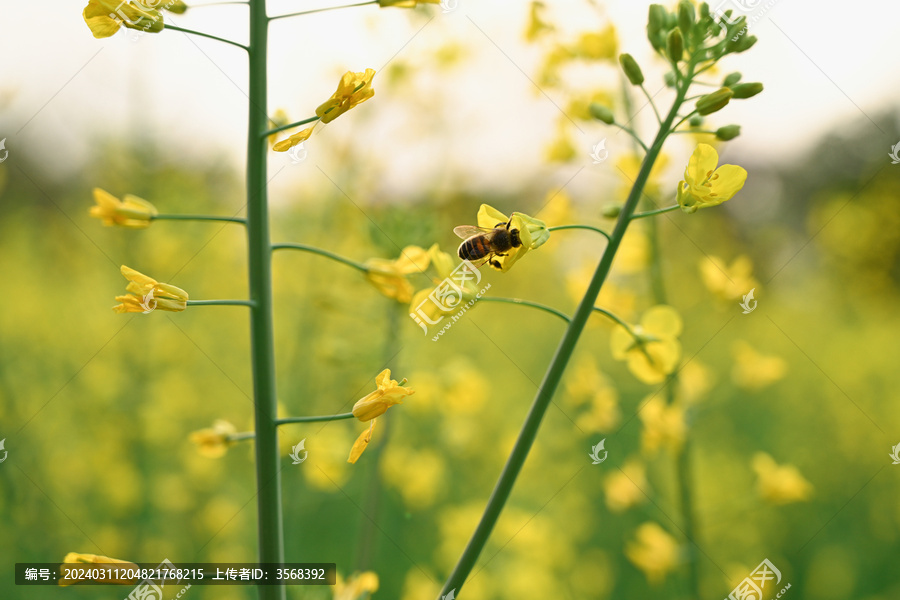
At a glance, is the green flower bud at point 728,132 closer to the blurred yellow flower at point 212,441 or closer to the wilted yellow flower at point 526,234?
the wilted yellow flower at point 526,234

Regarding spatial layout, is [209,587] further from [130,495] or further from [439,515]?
[439,515]

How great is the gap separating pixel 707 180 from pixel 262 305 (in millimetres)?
839

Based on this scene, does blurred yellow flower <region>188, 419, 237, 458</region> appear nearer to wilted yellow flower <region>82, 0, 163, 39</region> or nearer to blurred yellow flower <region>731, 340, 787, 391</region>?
wilted yellow flower <region>82, 0, 163, 39</region>

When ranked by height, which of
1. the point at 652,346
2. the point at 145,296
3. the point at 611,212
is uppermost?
the point at 611,212

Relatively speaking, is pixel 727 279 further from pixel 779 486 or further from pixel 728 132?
pixel 728 132

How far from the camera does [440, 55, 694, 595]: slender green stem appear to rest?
2.91 ft

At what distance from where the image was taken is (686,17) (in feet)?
3.47

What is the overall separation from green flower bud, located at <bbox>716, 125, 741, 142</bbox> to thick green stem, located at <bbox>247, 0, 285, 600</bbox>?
0.88 meters

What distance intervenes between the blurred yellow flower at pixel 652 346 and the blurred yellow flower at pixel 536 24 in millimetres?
1124

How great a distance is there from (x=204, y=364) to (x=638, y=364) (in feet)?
13.0

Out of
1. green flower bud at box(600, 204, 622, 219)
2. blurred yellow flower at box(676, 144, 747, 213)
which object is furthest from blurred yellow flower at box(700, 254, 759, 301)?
blurred yellow flower at box(676, 144, 747, 213)

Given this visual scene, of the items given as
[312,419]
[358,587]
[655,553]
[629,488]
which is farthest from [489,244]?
[655,553]

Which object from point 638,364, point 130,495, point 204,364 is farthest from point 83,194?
point 638,364

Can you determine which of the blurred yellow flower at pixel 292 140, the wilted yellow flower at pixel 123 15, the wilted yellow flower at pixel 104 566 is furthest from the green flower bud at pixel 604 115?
the wilted yellow flower at pixel 104 566
